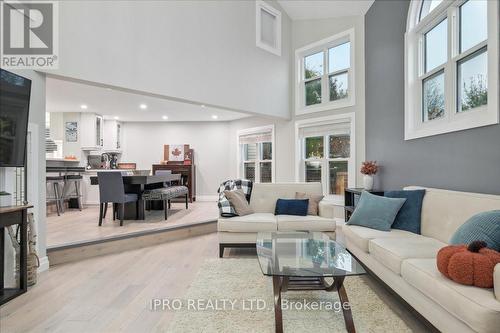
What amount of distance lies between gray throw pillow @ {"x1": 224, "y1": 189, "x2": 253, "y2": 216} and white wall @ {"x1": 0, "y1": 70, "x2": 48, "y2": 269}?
2091mm

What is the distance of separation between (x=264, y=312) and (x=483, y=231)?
1594mm

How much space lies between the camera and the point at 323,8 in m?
5.23

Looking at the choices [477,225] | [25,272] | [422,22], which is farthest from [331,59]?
[25,272]

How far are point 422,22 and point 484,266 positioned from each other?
315 centimetres

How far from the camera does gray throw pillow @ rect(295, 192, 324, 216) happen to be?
12.7 ft

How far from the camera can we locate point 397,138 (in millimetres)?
3959

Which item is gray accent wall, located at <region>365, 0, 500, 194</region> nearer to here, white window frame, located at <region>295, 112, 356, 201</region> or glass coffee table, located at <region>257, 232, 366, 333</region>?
white window frame, located at <region>295, 112, 356, 201</region>

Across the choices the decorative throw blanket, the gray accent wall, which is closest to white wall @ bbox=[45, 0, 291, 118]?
the decorative throw blanket

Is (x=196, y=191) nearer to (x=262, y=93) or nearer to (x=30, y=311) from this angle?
(x=262, y=93)

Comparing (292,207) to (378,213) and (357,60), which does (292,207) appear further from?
(357,60)

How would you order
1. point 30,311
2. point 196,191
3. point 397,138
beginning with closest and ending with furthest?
1. point 30,311
2. point 397,138
3. point 196,191

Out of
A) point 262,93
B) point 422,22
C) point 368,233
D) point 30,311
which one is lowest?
point 30,311

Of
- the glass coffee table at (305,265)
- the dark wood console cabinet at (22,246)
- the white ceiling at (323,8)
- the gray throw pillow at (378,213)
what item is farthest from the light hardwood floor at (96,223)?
the white ceiling at (323,8)

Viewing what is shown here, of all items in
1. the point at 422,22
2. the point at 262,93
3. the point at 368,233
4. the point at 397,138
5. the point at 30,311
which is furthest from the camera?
the point at 262,93
